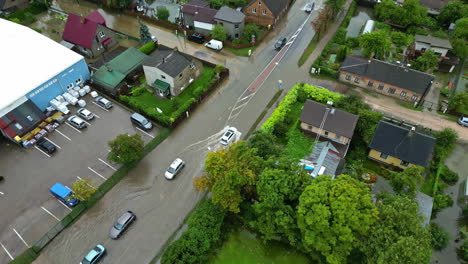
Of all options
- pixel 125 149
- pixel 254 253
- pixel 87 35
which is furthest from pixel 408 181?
pixel 87 35

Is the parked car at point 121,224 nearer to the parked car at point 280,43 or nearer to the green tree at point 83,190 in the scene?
the green tree at point 83,190

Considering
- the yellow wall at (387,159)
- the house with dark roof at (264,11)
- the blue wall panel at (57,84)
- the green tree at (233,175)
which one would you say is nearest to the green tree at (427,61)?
the yellow wall at (387,159)

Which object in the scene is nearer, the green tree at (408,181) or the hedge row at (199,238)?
the hedge row at (199,238)

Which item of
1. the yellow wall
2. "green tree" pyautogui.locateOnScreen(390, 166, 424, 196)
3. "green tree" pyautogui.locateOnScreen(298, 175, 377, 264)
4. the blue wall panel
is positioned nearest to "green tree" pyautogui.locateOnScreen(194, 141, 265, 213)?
"green tree" pyautogui.locateOnScreen(298, 175, 377, 264)

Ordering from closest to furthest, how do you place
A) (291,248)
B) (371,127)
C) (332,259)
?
(332,259) < (291,248) < (371,127)

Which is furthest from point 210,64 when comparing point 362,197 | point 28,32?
point 362,197

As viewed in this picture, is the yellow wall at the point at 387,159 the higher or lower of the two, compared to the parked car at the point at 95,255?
higher

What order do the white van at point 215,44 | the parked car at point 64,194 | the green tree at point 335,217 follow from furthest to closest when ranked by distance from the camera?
the white van at point 215,44 < the parked car at point 64,194 < the green tree at point 335,217

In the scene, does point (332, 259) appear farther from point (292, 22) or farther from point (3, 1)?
point (3, 1)
